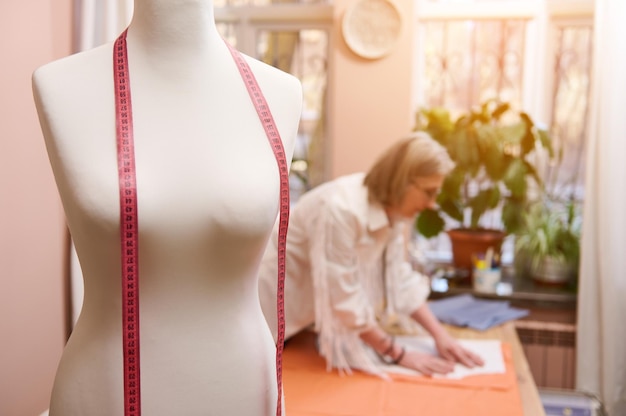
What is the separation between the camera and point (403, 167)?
209 centimetres

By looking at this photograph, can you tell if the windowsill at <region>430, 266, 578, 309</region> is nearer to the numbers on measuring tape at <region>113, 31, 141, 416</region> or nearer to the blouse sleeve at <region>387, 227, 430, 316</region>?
the blouse sleeve at <region>387, 227, 430, 316</region>

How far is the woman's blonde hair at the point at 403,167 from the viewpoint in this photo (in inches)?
81.8

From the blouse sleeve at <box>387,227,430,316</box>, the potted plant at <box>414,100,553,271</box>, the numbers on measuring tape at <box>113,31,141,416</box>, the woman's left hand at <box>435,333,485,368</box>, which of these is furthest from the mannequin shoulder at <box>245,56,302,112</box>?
the potted plant at <box>414,100,553,271</box>

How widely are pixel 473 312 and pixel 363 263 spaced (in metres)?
0.87

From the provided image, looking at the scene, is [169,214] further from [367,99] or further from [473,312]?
[367,99]

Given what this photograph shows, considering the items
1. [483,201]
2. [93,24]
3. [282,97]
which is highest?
[93,24]

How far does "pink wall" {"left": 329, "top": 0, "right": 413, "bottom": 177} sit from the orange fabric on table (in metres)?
1.38

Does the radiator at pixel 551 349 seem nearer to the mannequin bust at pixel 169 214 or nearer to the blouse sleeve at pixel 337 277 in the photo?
the blouse sleeve at pixel 337 277

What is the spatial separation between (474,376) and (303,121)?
6.50 feet

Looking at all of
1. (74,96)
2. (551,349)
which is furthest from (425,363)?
(74,96)

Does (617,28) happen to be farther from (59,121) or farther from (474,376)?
(59,121)

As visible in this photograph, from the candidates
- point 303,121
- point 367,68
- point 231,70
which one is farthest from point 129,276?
point 303,121

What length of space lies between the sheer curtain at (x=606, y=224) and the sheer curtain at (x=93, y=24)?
2112 mm

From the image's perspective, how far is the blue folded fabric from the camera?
276cm
